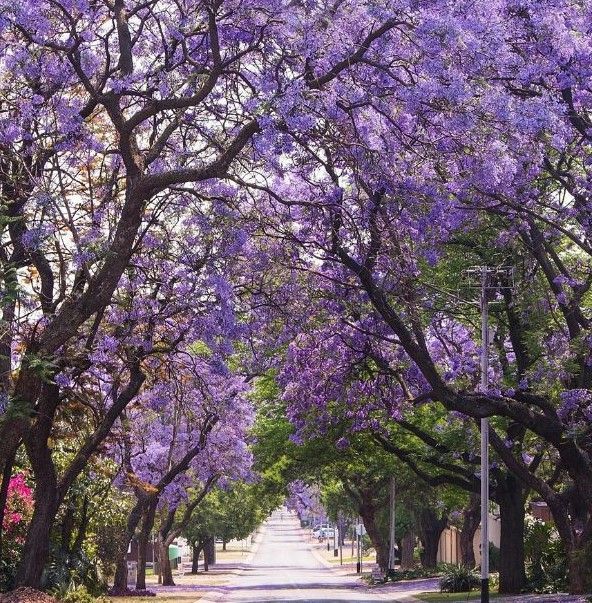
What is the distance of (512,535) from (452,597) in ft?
12.8

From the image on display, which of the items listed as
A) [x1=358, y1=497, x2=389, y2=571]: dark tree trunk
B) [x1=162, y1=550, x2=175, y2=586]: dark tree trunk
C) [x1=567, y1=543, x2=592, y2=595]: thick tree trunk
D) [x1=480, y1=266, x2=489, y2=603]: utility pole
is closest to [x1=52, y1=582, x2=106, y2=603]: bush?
[x1=480, y1=266, x2=489, y2=603]: utility pole

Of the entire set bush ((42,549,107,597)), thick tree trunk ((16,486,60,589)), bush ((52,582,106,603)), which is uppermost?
thick tree trunk ((16,486,60,589))

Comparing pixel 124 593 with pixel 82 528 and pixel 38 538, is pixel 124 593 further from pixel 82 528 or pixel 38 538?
pixel 38 538

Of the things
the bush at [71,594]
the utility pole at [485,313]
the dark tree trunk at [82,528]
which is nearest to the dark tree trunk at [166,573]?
the dark tree trunk at [82,528]

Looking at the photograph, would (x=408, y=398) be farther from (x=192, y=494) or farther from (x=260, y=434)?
(x=192, y=494)

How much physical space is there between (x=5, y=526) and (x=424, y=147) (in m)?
12.7

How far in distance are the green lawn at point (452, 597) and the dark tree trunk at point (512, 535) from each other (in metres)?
0.64

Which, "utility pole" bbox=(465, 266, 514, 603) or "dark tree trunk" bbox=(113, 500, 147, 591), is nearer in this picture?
"utility pole" bbox=(465, 266, 514, 603)

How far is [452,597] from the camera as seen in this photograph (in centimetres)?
3456

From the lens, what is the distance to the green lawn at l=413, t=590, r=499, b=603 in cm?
3241

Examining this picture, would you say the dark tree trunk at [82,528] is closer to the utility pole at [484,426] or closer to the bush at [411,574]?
the utility pole at [484,426]

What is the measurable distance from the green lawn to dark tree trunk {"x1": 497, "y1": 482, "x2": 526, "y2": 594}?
0.64 m

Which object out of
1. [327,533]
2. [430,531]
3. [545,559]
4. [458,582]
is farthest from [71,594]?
[327,533]

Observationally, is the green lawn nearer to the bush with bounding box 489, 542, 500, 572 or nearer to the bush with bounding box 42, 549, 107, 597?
the bush with bounding box 489, 542, 500, 572
